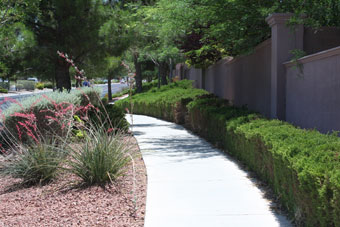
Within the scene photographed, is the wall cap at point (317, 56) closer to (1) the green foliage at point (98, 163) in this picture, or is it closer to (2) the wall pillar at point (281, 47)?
(2) the wall pillar at point (281, 47)

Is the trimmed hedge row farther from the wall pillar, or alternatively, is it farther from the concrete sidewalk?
the wall pillar

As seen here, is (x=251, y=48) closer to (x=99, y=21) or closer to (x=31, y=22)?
(x=99, y=21)

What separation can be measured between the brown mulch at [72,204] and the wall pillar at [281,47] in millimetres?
3711

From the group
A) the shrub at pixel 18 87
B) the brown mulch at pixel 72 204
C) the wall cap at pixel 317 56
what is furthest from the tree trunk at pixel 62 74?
the shrub at pixel 18 87

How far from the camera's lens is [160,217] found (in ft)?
15.9

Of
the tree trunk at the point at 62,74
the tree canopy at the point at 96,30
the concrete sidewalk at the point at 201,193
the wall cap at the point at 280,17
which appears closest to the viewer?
the concrete sidewalk at the point at 201,193

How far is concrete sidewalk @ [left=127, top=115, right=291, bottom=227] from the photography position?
4750 millimetres

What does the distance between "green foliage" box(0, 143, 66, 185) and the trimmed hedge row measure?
314cm

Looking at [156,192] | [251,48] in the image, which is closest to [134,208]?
[156,192]

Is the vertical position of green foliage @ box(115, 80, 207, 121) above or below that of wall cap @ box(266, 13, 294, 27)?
below

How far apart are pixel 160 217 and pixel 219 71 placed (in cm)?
1297

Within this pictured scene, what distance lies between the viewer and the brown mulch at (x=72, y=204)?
15.6ft

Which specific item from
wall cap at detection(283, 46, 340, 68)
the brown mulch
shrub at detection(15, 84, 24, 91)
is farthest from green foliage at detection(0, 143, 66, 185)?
shrub at detection(15, 84, 24, 91)

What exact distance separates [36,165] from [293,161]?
12.9 ft
